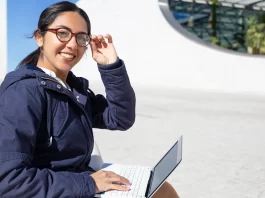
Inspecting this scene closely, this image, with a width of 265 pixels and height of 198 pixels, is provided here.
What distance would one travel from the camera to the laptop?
1.25m

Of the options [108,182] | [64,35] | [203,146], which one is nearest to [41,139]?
[108,182]

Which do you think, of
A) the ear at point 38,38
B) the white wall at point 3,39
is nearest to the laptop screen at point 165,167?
the ear at point 38,38

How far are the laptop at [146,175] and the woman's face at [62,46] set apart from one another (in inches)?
16.8

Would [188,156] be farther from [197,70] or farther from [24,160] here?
[197,70]

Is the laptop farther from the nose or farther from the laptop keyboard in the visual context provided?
the nose

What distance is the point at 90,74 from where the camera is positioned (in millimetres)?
15336

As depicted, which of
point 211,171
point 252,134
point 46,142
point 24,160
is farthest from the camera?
point 252,134

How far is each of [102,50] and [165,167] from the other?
0.51m

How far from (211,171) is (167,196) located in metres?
2.19

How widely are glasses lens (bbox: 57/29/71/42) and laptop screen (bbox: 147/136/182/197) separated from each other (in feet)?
1.74

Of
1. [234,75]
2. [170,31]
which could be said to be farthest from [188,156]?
[170,31]

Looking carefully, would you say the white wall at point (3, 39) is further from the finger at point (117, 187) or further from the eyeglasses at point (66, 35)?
the finger at point (117, 187)

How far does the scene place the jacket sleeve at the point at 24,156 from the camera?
44.0 inches

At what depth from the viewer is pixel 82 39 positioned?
1360mm
